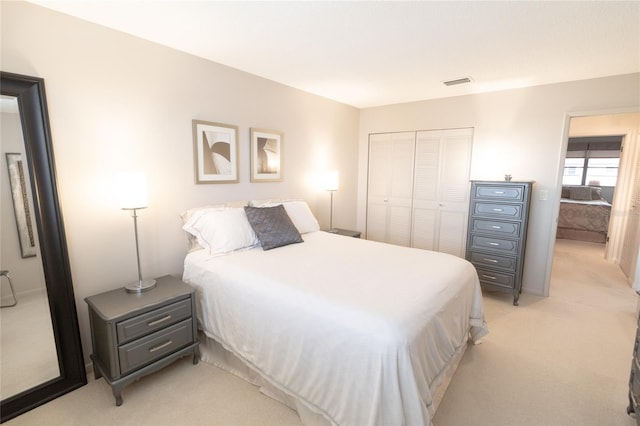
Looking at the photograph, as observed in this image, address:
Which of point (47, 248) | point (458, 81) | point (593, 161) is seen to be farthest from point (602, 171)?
point (47, 248)

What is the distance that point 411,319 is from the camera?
149cm

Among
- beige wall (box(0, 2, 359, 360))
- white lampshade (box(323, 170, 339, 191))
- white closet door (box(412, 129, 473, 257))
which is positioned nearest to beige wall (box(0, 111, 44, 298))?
beige wall (box(0, 2, 359, 360))

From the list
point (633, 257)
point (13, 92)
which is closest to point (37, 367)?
point (13, 92)

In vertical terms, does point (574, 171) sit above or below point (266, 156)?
below

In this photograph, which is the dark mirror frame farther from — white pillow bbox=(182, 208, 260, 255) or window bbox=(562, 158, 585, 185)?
window bbox=(562, 158, 585, 185)

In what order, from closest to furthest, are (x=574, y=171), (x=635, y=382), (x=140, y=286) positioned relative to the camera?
(x=635, y=382)
(x=140, y=286)
(x=574, y=171)

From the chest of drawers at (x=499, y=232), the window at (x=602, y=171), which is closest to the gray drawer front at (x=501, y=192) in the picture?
the chest of drawers at (x=499, y=232)

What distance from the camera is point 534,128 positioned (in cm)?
339

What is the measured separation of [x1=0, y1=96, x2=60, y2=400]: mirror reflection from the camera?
5.76 ft

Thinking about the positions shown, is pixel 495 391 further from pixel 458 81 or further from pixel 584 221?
pixel 584 221

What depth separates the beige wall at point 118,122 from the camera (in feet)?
6.25

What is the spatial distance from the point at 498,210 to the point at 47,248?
400cm

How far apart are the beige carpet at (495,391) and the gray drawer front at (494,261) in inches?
25.5

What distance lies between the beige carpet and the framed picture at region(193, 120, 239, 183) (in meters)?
1.61
